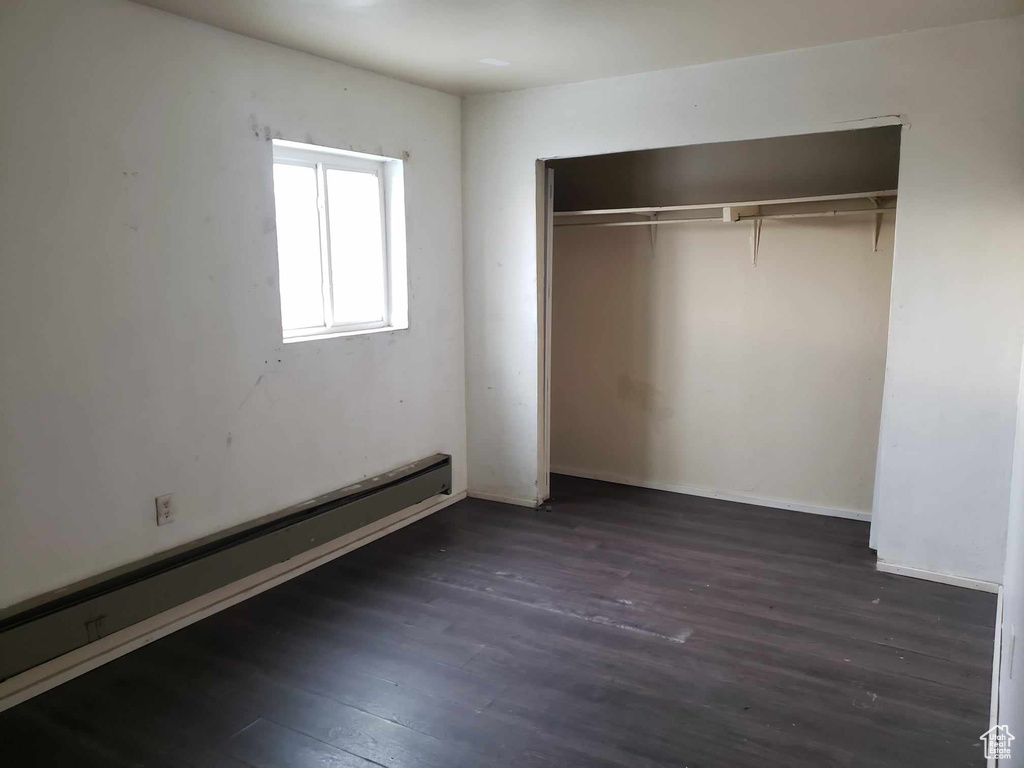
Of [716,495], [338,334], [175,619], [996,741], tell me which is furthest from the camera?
[716,495]

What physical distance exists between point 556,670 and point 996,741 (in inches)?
53.6

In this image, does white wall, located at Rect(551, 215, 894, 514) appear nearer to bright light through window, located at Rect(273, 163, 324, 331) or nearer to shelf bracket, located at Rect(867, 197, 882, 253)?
shelf bracket, located at Rect(867, 197, 882, 253)

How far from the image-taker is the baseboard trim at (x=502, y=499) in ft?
14.9

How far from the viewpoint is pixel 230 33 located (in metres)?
3.05

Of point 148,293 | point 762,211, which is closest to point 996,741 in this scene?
point 762,211

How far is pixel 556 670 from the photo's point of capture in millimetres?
2674

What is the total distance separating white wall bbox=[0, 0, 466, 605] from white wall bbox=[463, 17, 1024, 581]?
1.79 meters

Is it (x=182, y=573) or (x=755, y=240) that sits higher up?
(x=755, y=240)

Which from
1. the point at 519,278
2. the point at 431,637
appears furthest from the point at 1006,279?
the point at 431,637

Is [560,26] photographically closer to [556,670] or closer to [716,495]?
[556,670]

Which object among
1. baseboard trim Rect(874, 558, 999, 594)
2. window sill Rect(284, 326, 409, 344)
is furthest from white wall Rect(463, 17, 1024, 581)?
window sill Rect(284, 326, 409, 344)

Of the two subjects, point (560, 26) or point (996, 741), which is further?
point (560, 26)

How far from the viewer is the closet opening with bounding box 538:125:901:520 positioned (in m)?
4.15

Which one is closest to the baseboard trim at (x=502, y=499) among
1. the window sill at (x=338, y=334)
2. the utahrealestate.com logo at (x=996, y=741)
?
the window sill at (x=338, y=334)
